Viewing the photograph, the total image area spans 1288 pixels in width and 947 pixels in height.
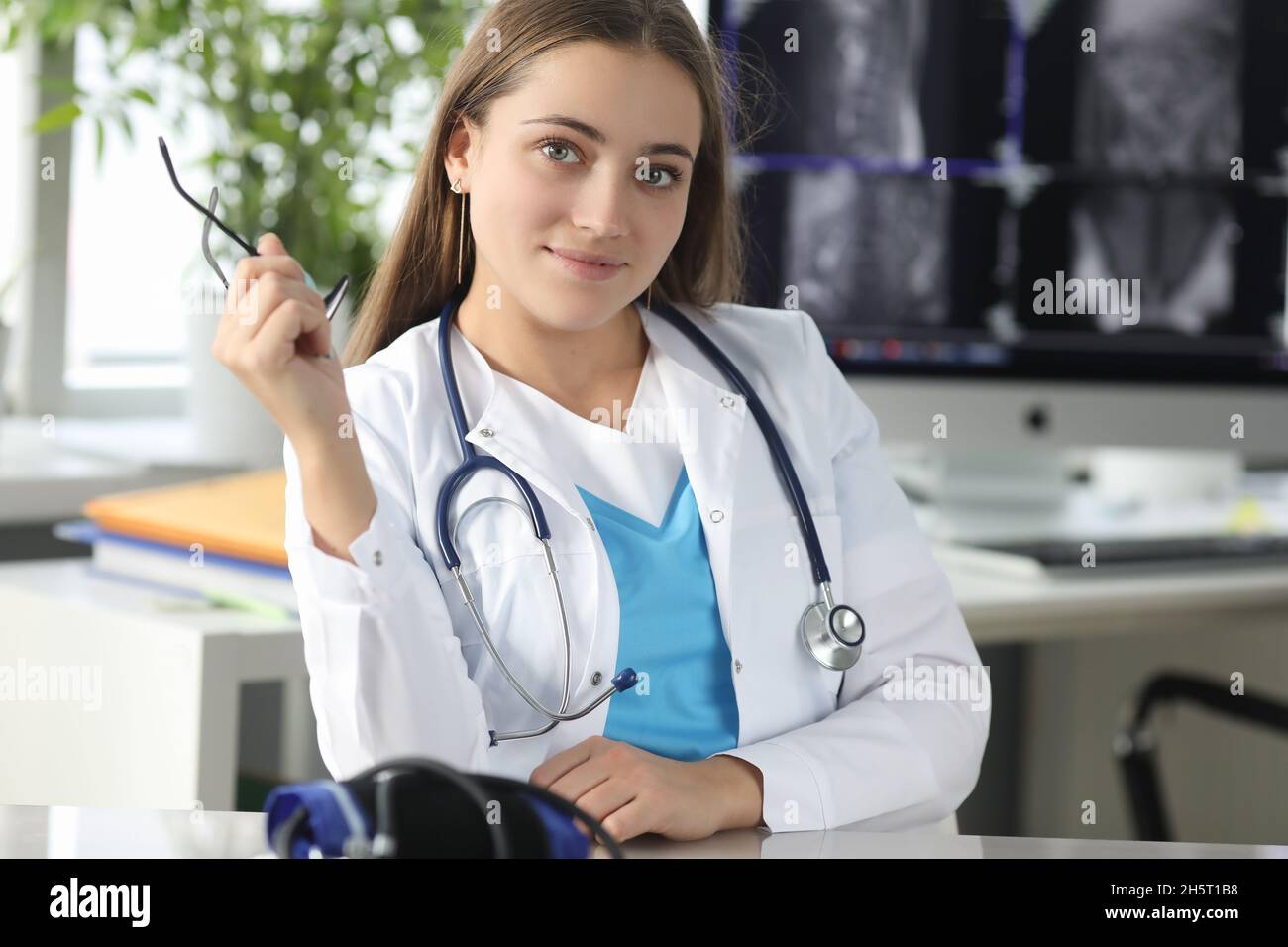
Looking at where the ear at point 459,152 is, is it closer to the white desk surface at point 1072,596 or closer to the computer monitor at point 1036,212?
the white desk surface at point 1072,596

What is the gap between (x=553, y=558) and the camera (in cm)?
90

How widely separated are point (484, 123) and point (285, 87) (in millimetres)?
926

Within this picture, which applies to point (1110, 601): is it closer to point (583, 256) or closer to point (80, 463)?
point (583, 256)

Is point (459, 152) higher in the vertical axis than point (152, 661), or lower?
higher

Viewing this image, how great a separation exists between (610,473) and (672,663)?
0.43 feet

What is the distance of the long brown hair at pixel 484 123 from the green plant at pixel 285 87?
2.37 ft

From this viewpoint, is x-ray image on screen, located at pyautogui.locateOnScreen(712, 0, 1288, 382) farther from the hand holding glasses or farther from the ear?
the hand holding glasses

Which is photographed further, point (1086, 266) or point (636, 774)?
point (1086, 266)

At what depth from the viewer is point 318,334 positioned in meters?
0.69

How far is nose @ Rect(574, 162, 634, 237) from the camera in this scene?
84 cm

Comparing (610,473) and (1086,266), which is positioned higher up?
(1086,266)

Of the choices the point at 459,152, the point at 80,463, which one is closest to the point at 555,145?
the point at 459,152
